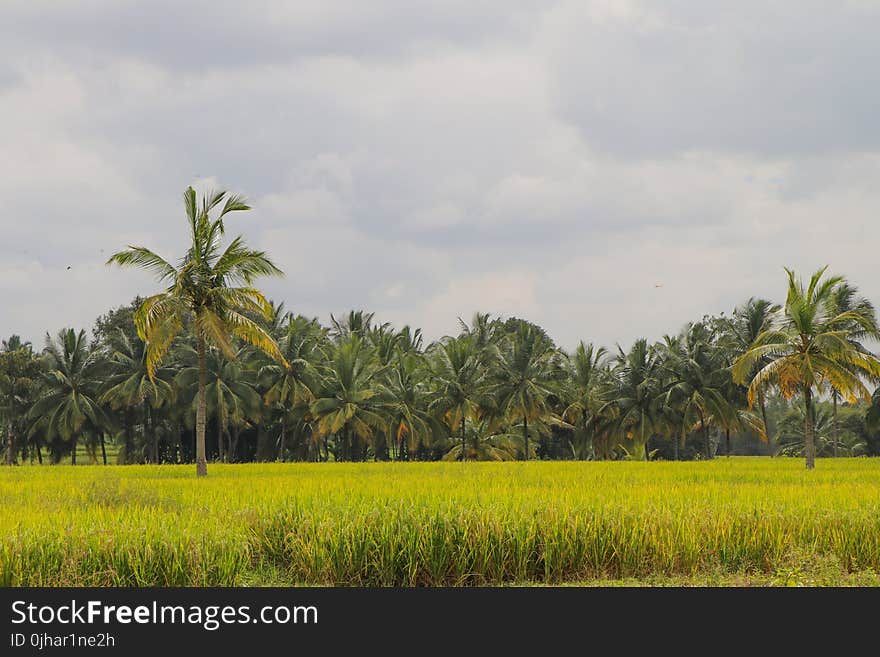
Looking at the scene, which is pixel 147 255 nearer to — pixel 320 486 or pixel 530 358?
pixel 320 486

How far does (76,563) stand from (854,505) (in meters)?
10.4

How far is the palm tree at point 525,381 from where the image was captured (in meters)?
42.2

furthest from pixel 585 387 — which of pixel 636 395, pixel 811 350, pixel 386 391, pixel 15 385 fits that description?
pixel 15 385

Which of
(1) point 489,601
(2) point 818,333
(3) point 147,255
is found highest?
(3) point 147,255

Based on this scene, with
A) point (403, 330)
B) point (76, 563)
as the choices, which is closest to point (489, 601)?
point (76, 563)

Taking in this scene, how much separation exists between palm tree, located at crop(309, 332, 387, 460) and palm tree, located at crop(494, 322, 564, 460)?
696cm

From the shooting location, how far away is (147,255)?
20891 millimetres

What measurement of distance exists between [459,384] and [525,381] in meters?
3.71

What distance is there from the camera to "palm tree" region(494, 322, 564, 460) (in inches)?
1662

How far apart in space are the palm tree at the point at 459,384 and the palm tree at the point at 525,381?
98cm

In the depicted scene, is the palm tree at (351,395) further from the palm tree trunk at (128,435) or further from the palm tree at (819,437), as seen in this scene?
the palm tree at (819,437)

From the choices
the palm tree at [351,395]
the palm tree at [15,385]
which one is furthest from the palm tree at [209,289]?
the palm tree at [15,385]

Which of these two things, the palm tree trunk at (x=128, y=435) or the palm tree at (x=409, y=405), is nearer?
the palm tree at (x=409, y=405)

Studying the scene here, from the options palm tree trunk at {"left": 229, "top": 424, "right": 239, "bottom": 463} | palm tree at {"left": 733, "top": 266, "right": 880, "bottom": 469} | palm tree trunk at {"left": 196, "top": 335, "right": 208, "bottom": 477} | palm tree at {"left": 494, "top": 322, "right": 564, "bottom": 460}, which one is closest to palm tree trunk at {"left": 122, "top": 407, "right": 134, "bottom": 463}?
palm tree trunk at {"left": 229, "top": 424, "right": 239, "bottom": 463}
